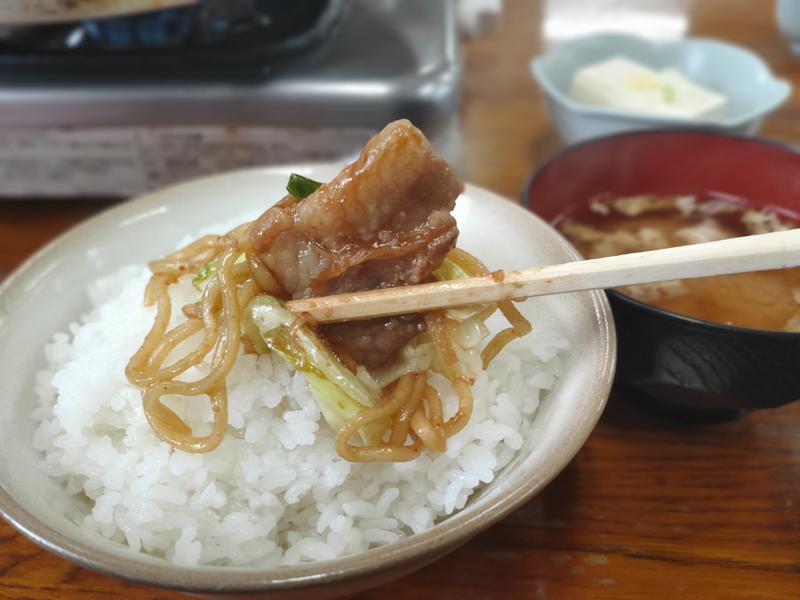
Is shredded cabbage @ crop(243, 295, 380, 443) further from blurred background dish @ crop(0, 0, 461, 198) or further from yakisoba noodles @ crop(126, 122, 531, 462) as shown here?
blurred background dish @ crop(0, 0, 461, 198)

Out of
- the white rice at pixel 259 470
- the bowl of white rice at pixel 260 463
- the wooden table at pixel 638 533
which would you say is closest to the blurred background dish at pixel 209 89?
the bowl of white rice at pixel 260 463

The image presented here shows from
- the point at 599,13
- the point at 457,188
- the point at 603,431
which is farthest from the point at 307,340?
the point at 599,13

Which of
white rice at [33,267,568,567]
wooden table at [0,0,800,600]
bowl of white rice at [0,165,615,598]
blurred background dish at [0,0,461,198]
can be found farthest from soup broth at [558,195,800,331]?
blurred background dish at [0,0,461,198]

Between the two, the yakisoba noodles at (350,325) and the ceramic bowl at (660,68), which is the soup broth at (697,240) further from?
the yakisoba noodles at (350,325)

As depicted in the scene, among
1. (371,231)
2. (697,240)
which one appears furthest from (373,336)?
(697,240)

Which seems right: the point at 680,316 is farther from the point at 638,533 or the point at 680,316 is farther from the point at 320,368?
the point at 320,368
